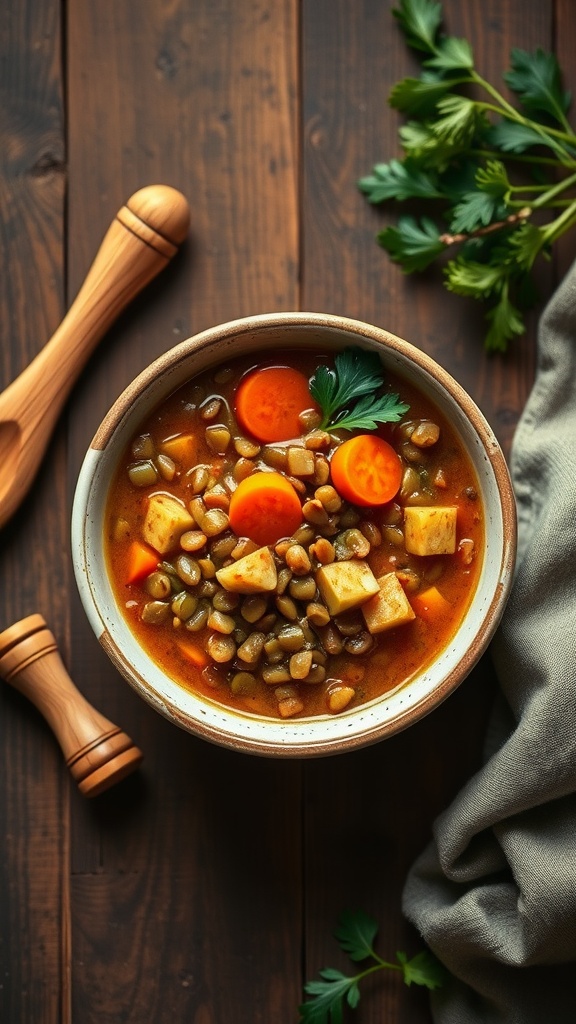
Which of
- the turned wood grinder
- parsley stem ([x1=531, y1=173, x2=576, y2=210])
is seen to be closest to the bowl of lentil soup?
the turned wood grinder

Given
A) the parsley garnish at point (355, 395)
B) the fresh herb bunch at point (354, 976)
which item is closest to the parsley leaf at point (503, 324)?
the parsley garnish at point (355, 395)

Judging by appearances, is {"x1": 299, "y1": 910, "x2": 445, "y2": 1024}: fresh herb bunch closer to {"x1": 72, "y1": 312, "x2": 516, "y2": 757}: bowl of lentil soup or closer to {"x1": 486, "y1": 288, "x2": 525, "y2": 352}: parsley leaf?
{"x1": 72, "y1": 312, "x2": 516, "y2": 757}: bowl of lentil soup

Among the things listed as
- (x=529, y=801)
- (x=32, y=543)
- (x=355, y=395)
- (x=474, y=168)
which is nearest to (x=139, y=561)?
(x=32, y=543)

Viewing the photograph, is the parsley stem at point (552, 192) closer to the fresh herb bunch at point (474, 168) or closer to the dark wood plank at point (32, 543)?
the fresh herb bunch at point (474, 168)

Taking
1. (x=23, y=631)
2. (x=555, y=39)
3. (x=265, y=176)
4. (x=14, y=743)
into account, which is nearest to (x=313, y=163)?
(x=265, y=176)

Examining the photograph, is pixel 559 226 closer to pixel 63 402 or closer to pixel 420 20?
pixel 420 20

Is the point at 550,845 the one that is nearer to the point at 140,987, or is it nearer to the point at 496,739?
the point at 496,739
